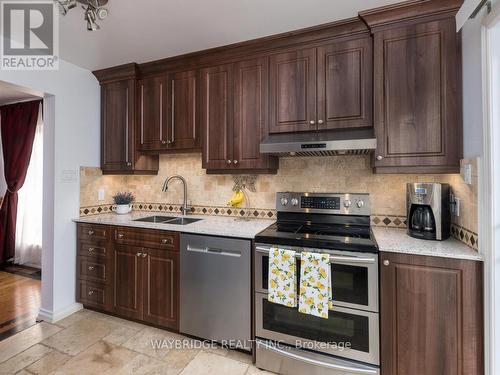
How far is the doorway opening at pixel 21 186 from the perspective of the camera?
365 cm

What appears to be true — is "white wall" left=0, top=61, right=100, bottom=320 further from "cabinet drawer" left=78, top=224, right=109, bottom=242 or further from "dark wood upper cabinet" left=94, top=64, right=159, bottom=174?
"dark wood upper cabinet" left=94, top=64, right=159, bottom=174

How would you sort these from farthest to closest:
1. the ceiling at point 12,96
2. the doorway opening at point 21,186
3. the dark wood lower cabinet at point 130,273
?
the doorway opening at point 21,186
the ceiling at point 12,96
the dark wood lower cabinet at point 130,273

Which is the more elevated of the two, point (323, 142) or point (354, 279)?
point (323, 142)

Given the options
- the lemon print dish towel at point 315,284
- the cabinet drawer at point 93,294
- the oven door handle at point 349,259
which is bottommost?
the cabinet drawer at point 93,294

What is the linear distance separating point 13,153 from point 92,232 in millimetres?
2390

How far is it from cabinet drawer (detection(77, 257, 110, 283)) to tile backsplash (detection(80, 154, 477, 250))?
54 centimetres

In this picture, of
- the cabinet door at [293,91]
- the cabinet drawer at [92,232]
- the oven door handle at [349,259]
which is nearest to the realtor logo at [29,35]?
the cabinet drawer at [92,232]

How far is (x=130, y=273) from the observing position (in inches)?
92.0

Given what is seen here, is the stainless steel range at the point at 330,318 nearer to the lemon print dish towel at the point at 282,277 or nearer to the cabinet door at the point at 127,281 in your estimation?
the lemon print dish towel at the point at 282,277

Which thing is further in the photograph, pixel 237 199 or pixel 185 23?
pixel 237 199

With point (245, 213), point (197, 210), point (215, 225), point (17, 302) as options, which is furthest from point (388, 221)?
point (17, 302)

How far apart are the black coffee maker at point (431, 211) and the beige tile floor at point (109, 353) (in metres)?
1.49

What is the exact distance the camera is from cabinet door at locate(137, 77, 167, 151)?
263 centimetres

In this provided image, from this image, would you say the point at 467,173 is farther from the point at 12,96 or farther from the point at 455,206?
the point at 12,96
